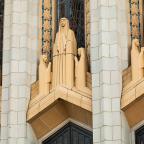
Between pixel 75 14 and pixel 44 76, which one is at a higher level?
pixel 75 14

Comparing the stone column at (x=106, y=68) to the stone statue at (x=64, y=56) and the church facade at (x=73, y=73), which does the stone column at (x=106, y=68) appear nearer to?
the church facade at (x=73, y=73)

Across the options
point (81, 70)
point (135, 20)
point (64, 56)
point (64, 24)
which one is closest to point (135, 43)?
point (135, 20)

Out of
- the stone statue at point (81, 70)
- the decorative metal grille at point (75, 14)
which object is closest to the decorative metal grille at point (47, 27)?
the decorative metal grille at point (75, 14)

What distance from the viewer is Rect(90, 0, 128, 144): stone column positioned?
1923 cm

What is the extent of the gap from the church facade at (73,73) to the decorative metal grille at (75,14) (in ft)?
0.09

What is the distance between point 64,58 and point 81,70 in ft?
2.02

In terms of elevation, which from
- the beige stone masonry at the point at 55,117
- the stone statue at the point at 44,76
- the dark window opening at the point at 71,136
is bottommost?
the dark window opening at the point at 71,136

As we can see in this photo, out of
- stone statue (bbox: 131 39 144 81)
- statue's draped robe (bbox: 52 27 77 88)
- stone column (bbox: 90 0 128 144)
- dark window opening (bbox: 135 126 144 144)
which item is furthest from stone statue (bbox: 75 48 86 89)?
dark window opening (bbox: 135 126 144 144)

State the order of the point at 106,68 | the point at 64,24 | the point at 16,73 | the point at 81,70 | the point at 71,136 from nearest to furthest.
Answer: the point at 106,68 → the point at 81,70 → the point at 71,136 → the point at 16,73 → the point at 64,24

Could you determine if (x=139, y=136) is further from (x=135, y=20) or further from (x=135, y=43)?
(x=135, y=20)

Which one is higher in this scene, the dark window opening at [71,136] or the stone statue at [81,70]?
the stone statue at [81,70]

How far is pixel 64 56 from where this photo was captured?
2056 centimetres

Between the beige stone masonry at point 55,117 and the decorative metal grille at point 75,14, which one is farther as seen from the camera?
the decorative metal grille at point 75,14

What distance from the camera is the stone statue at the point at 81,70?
20.2 metres
